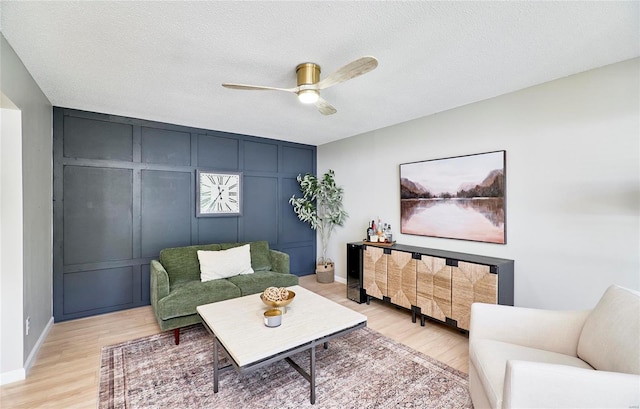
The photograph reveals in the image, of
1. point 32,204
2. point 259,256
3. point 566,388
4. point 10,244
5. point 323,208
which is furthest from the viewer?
point 323,208

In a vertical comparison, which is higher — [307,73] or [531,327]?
[307,73]

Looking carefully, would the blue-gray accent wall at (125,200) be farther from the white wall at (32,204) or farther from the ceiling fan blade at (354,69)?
the ceiling fan blade at (354,69)

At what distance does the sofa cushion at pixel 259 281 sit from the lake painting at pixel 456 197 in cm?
173

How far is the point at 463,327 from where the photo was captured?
2.85 metres

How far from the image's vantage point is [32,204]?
2.48m

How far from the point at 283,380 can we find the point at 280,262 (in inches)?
72.0

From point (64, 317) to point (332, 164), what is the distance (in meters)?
4.21

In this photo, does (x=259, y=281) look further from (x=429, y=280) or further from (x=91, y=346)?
(x=429, y=280)

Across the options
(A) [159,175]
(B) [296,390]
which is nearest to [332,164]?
(A) [159,175]

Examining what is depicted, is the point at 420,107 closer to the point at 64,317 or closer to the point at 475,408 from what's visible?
the point at 475,408

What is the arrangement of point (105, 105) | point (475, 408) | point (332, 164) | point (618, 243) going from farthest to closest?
point (332, 164) < point (105, 105) < point (618, 243) < point (475, 408)

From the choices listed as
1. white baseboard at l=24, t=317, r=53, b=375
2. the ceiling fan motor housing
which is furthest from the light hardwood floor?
the ceiling fan motor housing

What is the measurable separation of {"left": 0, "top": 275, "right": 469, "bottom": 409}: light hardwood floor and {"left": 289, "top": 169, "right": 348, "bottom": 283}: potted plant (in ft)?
3.15

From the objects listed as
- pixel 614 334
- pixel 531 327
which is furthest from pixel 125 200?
pixel 614 334
